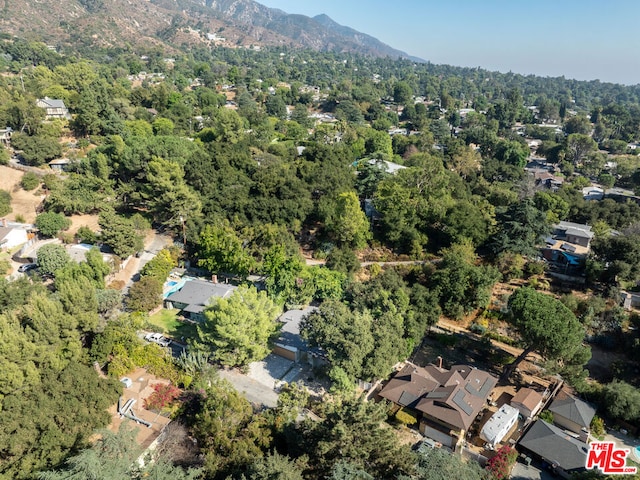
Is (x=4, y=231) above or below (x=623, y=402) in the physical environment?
below

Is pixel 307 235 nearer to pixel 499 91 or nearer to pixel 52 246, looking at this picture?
pixel 52 246

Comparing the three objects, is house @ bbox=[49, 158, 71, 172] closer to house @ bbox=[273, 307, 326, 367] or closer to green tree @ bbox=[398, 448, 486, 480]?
house @ bbox=[273, 307, 326, 367]

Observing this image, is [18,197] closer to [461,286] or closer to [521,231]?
[461,286]

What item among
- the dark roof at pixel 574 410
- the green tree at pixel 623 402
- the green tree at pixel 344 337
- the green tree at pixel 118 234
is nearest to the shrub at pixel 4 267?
the green tree at pixel 118 234

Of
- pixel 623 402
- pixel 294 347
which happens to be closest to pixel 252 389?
pixel 294 347

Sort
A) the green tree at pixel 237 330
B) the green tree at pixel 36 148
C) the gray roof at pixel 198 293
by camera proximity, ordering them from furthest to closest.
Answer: the green tree at pixel 36 148 < the gray roof at pixel 198 293 < the green tree at pixel 237 330

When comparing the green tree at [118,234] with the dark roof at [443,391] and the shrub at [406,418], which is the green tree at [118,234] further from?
the shrub at [406,418]
